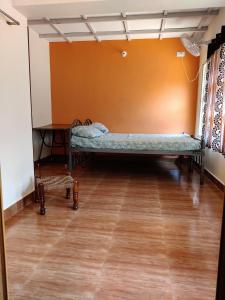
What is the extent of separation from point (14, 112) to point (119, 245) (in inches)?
69.2

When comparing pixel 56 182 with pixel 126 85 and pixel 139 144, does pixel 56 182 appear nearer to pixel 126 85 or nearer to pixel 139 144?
pixel 139 144

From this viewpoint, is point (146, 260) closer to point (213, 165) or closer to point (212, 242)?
point (212, 242)

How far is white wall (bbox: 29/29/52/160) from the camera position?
4855mm

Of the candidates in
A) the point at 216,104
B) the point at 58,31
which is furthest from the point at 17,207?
the point at 58,31

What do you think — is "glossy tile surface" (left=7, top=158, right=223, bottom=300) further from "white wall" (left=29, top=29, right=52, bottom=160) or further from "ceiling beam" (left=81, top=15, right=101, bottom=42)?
"ceiling beam" (left=81, top=15, right=101, bottom=42)

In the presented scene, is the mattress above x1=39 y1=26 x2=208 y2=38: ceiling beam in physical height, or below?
below

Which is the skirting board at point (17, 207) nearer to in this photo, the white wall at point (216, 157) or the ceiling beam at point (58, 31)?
the white wall at point (216, 157)

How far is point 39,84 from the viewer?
5125 millimetres

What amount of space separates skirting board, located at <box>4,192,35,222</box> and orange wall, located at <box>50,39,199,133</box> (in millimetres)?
2924

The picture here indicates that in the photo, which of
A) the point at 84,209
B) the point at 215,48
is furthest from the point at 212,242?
the point at 215,48

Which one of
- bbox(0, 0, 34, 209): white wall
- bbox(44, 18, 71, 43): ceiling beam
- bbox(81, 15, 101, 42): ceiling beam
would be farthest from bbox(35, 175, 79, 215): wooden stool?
bbox(44, 18, 71, 43): ceiling beam

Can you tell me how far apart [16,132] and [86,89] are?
3.09 metres

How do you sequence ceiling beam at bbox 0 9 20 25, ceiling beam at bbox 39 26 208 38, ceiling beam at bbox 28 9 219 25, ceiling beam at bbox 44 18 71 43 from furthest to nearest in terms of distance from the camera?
ceiling beam at bbox 39 26 208 38 → ceiling beam at bbox 44 18 71 43 → ceiling beam at bbox 28 9 219 25 → ceiling beam at bbox 0 9 20 25

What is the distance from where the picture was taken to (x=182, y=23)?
4219 millimetres
